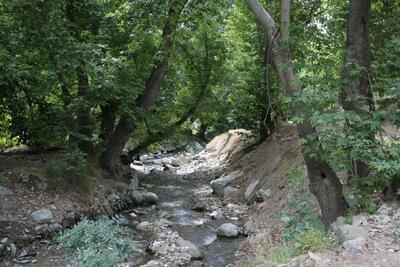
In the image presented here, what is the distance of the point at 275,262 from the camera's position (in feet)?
18.1

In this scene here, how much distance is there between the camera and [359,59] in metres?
6.38

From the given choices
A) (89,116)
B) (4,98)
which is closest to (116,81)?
(89,116)

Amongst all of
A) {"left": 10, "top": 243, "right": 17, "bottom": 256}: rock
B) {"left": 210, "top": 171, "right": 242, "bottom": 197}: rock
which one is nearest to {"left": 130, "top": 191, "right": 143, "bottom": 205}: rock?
{"left": 210, "top": 171, "right": 242, "bottom": 197}: rock

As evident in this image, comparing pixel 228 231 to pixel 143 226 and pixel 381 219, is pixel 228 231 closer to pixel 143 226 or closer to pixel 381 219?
pixel 143 226

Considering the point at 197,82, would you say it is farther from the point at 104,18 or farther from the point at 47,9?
the point at 47,9

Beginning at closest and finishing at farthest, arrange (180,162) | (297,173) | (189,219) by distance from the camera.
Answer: (297,173) < (189,219) < (180,162)

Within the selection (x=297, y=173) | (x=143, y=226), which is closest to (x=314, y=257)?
(x=297, y=173)

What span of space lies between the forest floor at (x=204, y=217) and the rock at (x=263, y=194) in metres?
0.03

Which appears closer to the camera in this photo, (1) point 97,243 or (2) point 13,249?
(1) point 97,243

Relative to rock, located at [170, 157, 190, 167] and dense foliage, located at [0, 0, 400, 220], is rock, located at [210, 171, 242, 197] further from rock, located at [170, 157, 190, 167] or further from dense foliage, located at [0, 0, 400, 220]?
rock, located at [170, 157, 190, 167]

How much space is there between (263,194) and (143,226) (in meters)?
3.24

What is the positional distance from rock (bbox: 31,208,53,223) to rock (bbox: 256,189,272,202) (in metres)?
5.27

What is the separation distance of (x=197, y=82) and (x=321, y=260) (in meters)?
12.4

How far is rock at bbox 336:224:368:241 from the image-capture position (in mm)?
5293
